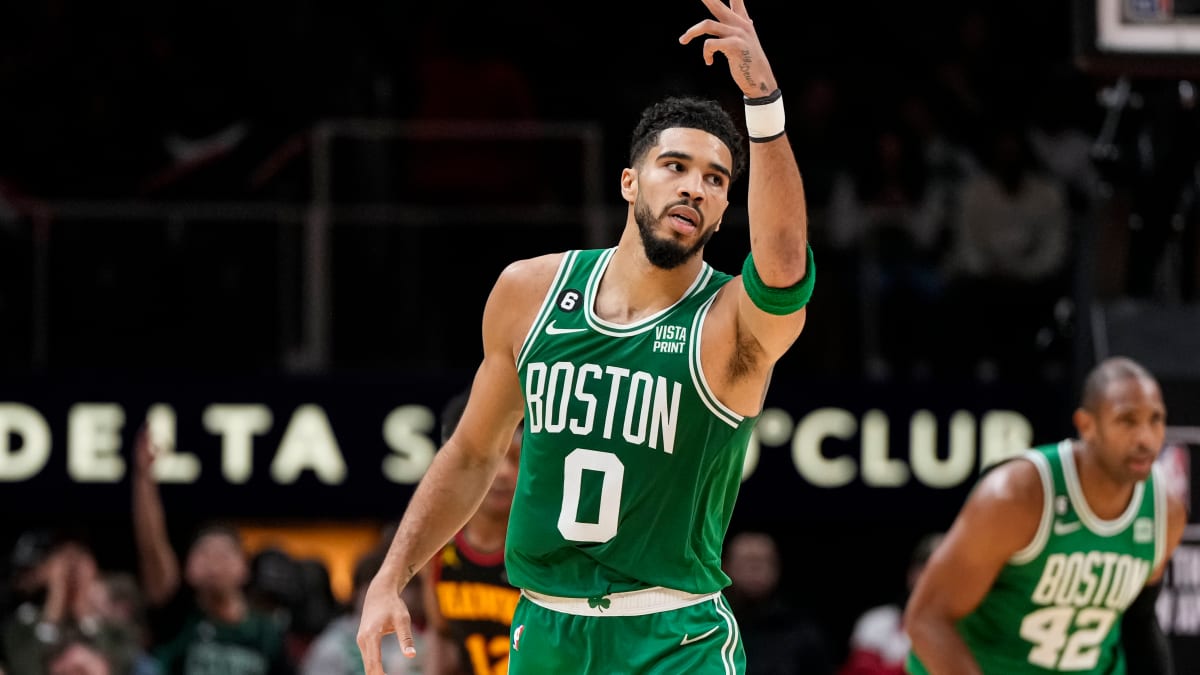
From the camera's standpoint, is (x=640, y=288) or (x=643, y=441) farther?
(x=640, y=288)

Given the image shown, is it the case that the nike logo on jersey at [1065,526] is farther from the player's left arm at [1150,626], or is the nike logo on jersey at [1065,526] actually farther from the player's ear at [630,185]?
the player's ear at [630,185]

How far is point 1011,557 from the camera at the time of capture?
641cm

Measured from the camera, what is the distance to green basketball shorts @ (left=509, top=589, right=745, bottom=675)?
4555mm

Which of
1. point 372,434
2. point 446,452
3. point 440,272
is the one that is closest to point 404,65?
point 440,272

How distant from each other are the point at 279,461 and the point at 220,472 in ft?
1.09

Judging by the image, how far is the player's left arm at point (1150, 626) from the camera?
6738mm

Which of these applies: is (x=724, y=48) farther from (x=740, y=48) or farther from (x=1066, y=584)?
(x=1066, y=584)

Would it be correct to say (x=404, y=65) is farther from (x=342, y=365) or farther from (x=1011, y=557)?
(x=1011, y=557)

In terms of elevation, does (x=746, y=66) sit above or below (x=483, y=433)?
above

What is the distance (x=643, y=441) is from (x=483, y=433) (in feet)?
1.72

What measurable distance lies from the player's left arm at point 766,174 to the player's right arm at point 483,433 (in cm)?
82

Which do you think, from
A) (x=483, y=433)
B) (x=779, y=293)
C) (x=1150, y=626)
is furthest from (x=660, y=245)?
(x=1150, y=626)

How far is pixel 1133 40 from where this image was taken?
790 cm

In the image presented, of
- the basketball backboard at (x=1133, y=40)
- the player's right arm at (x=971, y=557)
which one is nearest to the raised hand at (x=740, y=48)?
the player's right arm at (x=971, y=557)
